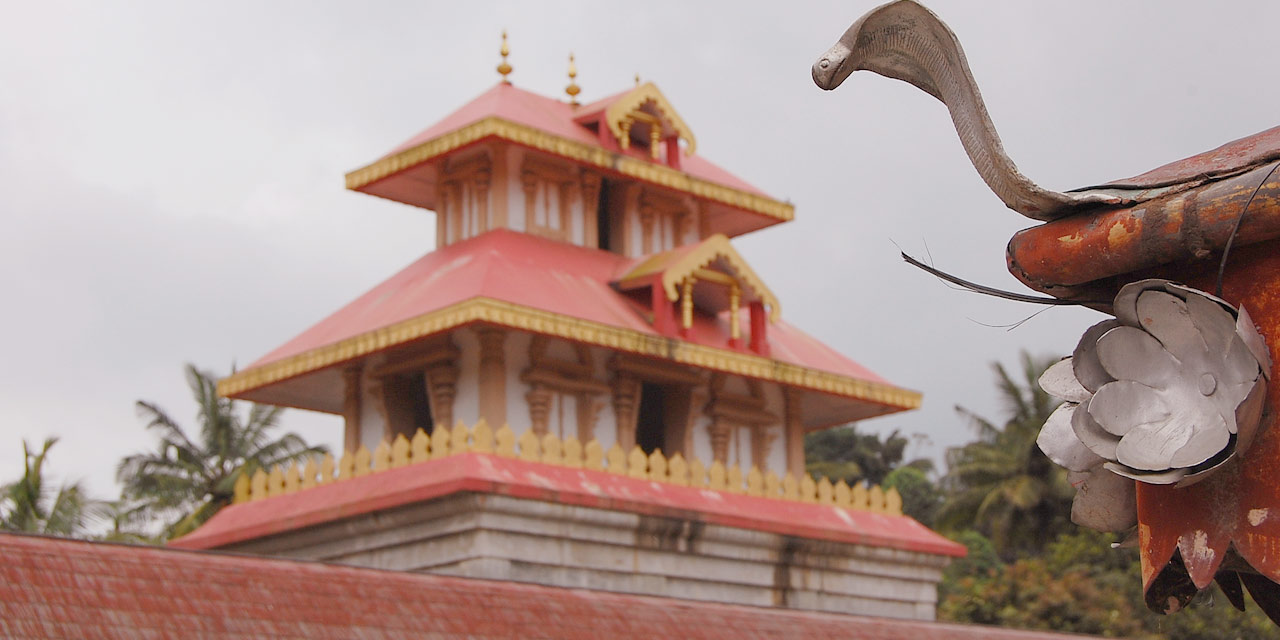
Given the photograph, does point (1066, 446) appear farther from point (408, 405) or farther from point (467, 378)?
point (408, 405)

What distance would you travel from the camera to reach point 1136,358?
274 centimetres

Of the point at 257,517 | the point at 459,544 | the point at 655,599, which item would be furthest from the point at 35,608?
the point at 257,517

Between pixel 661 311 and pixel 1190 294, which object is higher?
pixel 661 311

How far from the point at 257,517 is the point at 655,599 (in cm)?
615

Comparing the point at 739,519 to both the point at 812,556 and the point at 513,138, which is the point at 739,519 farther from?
the point at 513,138

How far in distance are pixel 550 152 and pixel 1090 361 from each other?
1643 centimetres

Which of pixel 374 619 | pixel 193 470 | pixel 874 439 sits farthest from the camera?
pixel 874 439

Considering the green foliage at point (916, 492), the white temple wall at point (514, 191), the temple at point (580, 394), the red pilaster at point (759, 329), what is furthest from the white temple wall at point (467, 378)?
the green foliage at point (916, 492)

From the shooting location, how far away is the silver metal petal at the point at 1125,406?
2.68 meters

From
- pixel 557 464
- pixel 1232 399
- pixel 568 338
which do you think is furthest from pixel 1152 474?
pixel 568 338

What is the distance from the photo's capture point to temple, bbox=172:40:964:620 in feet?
53.2

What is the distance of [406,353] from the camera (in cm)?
1872

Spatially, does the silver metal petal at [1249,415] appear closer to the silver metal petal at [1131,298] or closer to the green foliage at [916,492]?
the silver metal petal at [1131,298]

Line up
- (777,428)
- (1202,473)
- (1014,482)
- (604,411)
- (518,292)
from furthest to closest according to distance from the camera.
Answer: (1014,482)
(777,428)
(604,411)
(518,292)
(1202,473)
